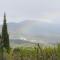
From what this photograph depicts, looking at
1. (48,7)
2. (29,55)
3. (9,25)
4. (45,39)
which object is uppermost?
(48,7)

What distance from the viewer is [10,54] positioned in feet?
8.69

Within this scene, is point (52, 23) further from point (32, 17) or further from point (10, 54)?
point (10, 54)

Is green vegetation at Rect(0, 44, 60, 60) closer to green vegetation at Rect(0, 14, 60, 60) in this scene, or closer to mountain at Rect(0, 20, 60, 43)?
green vegetation at Rect(0, 14, 60, 60)

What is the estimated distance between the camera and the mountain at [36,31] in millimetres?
2752

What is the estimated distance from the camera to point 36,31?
2785 mm

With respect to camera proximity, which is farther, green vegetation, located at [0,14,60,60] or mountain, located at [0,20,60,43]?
mountain, located at [0,20,60,43]

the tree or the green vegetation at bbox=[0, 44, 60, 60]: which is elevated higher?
the tree

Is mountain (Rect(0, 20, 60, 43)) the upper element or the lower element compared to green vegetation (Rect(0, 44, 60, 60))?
upper

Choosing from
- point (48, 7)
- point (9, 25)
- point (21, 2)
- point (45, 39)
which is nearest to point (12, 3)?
point (21, 2)

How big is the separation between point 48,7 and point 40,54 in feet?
2.13

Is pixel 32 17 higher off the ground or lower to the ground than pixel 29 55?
higher

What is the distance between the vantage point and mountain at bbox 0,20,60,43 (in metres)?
2.75

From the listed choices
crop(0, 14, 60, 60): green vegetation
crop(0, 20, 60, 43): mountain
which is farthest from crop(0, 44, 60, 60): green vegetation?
crop(0, 20, 60, 43): mountain

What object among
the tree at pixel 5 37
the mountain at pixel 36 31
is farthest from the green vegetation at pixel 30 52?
the mountain at pixel 36 31
